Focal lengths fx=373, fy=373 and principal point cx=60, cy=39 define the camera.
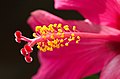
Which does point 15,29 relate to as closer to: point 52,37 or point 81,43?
point 81,43

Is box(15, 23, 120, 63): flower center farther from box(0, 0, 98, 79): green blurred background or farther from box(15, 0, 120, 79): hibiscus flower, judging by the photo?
box(0, 0, 98, 79): green blurred background

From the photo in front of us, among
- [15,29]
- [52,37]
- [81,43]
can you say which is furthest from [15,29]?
[52,37]

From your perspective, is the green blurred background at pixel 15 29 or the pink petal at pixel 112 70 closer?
the pink petal at pixel 112 70

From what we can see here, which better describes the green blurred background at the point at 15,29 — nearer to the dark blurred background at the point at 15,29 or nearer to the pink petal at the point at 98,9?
the dark blurred background at the point at 15,29

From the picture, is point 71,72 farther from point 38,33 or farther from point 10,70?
point 10,70

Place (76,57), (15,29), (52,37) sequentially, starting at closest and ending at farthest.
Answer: (52,37) < (76,57) < (15,29)

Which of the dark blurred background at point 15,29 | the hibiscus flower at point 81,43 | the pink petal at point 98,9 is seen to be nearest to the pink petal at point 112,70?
the hibiscus flower at point 81,43

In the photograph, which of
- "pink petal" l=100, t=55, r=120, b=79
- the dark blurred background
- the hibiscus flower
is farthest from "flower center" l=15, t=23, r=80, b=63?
the dark blurred background
